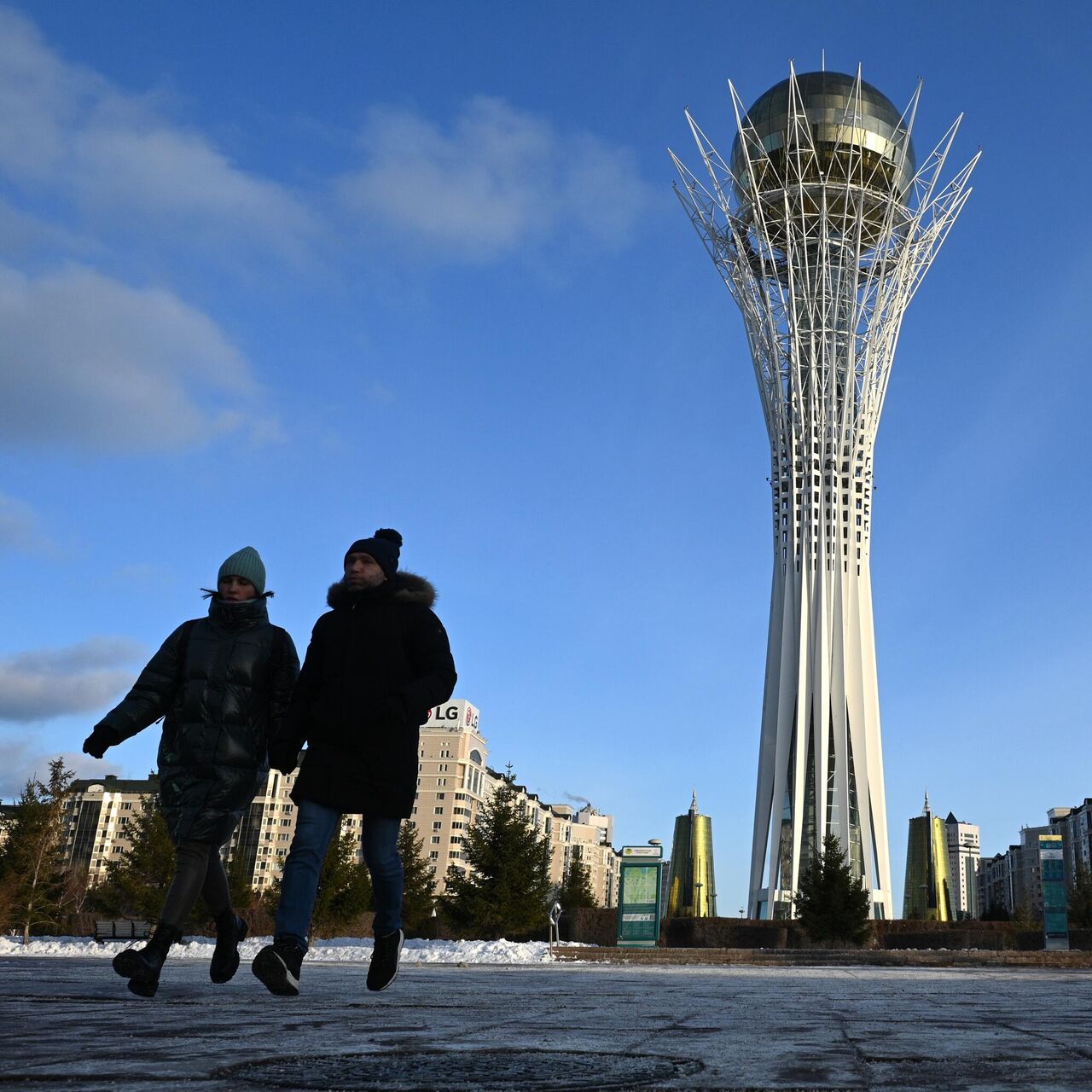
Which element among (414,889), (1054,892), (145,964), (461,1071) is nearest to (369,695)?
(145,964)

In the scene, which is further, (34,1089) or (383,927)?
(383,927)

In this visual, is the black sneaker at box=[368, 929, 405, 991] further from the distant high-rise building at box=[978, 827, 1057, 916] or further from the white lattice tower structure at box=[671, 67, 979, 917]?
the distant high-rise building at box=[978, 827, 1057, 916]

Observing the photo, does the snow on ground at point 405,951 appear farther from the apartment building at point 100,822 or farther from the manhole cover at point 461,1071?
the apartment building at point 100,822

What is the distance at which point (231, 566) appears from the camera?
18.5ft

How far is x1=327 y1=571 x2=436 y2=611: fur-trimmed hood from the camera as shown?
213 inches

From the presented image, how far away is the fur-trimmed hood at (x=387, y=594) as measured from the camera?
5398 mm

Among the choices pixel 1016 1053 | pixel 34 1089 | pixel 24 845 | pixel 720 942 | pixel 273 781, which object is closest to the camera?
pixel 34 1089

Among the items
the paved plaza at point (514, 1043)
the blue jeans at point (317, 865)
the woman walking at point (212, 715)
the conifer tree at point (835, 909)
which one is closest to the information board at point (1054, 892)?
the conifer tree at point (835, 909)

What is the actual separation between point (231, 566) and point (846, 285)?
161 feet

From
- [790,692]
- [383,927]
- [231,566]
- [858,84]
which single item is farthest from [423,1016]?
[858,84]

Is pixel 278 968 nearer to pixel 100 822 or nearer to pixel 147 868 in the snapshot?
pixel 147 868

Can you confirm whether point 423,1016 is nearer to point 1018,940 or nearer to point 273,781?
point 1018,940

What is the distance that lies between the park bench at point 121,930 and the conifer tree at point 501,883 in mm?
9539

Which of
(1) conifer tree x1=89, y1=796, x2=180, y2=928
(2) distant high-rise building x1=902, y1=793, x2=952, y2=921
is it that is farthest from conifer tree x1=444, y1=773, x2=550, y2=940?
(2) distant high-rise building x1=902, y1=793, x2=952, y2=921
